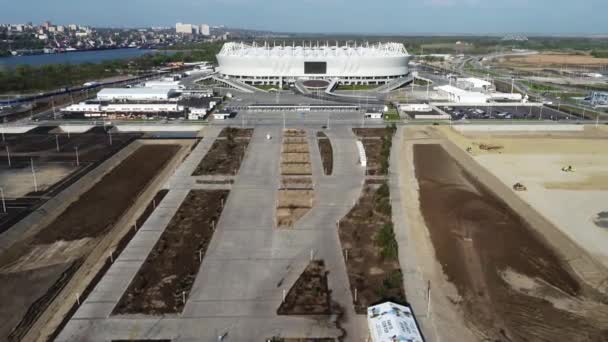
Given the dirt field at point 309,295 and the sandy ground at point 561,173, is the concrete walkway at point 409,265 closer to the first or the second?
the dirt field at point 309,295

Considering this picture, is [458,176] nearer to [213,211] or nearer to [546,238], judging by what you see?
[546,238]

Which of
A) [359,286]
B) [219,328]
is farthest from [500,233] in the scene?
[219,328]

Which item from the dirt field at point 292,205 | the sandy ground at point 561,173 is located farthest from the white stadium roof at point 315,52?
the dirt field at point 292,205

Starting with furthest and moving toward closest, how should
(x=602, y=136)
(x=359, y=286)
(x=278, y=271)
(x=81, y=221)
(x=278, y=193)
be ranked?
(x=602, y=136), (x=278, y=193), (x=81, y=221), (x=278, y=271), (x=359, y=286)

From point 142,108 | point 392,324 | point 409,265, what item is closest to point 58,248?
point 392,324

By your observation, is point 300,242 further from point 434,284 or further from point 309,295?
point 434,284

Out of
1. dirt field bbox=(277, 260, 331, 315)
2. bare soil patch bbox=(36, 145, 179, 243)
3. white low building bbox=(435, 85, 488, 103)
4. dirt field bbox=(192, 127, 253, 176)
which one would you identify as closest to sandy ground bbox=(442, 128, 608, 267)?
dirt field bbox=(277, 260, 331, 315)
